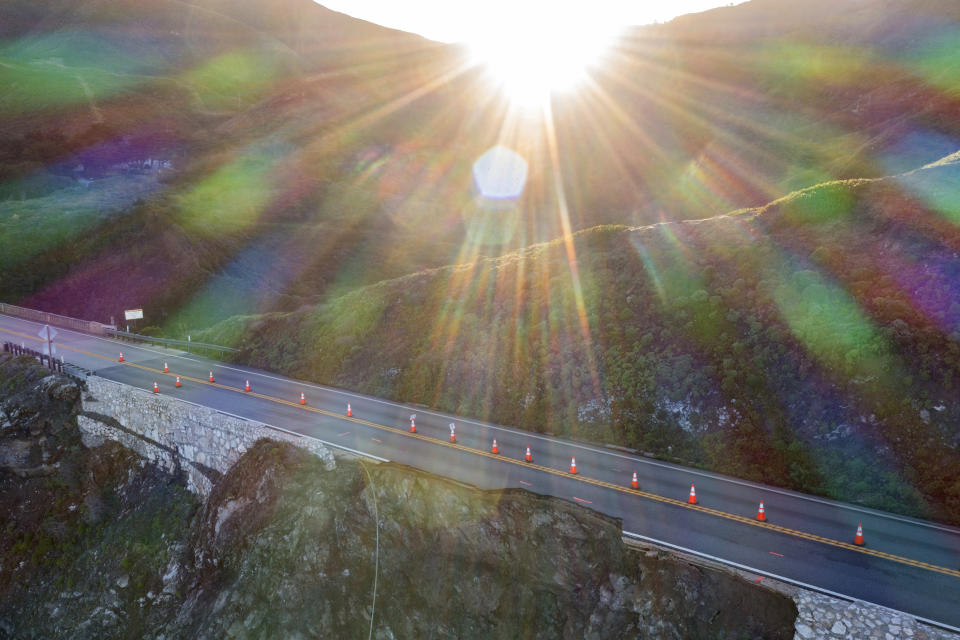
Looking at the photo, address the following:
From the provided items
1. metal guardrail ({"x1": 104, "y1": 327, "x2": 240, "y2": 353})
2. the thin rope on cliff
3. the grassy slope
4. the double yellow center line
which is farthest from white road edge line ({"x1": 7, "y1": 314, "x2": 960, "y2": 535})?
the thin rope on cliff

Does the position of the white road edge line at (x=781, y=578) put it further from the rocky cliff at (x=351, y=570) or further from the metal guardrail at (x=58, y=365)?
the metal guardrail at (x=58, y=365)

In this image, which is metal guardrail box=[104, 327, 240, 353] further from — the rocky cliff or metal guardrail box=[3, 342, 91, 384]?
the rocky cliff

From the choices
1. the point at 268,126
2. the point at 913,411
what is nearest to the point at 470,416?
the point at 913,411

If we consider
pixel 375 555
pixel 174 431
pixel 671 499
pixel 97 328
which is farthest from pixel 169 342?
pixel 671 499

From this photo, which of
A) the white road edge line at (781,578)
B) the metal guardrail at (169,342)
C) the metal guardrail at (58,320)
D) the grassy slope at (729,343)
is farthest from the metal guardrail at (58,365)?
the white road edge line at (781,578)

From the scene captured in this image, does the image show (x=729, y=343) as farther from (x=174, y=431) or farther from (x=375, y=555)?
(x=174, y=431)

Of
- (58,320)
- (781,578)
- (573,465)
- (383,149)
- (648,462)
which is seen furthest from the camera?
(383,149)

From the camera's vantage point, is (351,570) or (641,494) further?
(641,494)
